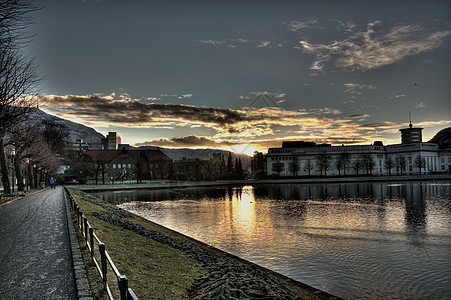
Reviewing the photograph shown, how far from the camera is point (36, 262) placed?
11383 millimetres

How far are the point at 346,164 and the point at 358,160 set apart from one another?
244 inches

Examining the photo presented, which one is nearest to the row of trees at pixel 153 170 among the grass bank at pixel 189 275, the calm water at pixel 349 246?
the calm water at pixel 349 246

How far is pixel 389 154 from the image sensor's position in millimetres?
173875

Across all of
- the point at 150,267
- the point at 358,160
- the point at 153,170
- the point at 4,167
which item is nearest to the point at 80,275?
the point at 150,267

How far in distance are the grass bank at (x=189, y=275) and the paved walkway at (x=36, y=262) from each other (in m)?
0.77

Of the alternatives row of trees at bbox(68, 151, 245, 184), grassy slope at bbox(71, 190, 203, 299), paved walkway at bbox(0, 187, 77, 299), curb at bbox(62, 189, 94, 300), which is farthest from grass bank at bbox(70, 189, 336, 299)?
row of trees at bbox(68, 151, 245, 184)

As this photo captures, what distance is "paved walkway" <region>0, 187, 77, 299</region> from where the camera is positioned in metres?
8.70

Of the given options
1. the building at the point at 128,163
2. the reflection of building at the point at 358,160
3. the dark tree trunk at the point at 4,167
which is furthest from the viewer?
the reflection of building at the point at 358,160

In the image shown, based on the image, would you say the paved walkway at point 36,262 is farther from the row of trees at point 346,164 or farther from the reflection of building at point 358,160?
the reflection of building at point 358,160

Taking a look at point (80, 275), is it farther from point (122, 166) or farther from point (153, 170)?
point (122, 166)

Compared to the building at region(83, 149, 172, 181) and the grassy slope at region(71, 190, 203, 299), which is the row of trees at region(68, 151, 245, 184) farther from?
the grassy slope at region(71, 190, 203, 299)

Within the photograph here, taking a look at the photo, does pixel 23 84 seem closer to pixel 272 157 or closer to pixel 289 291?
pixel 289 291

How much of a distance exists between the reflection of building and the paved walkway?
140204mm

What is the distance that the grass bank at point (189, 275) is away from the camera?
1059 centimetres
